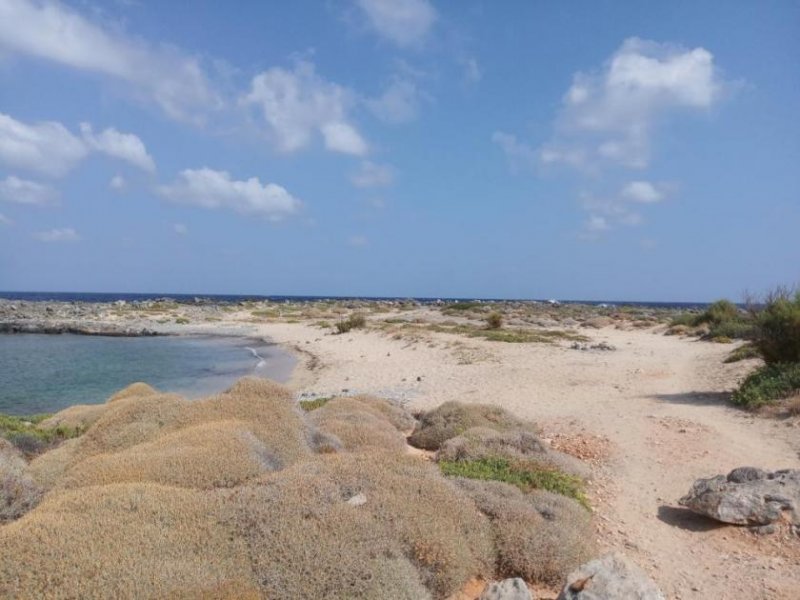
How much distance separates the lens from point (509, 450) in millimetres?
9773

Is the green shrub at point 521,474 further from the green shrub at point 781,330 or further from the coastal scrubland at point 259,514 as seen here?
the green shrub at point 781,330

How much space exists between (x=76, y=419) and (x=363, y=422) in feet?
24.4

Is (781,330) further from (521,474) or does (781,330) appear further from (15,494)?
(15,494)

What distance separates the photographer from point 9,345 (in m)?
41.6

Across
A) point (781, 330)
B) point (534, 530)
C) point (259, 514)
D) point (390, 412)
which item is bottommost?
point (390, 412)

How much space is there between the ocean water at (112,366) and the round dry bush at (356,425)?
12.7 meters

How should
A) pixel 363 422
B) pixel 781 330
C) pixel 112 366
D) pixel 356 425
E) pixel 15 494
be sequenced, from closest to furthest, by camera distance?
1. pixel 15 494
2. pixel 356 425
3. pixel 363 422
4. pixel 781 330
5. pixel 112 366

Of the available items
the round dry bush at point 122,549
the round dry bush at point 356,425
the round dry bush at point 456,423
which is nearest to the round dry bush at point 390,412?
the round dry bush at point 356,425

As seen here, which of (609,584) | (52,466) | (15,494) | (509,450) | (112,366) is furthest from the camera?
(112,366)

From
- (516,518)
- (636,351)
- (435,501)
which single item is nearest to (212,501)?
(435,501)

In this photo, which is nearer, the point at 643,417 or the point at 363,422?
the point at 363,422

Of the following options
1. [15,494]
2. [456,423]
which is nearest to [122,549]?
[15,494]

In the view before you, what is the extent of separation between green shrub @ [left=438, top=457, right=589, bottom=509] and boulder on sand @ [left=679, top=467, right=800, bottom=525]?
1.60 m

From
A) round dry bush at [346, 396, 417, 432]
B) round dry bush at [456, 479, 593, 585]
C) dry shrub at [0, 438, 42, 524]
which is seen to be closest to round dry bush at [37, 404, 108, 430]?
round dry bush at [346, 396, 417, 432]
